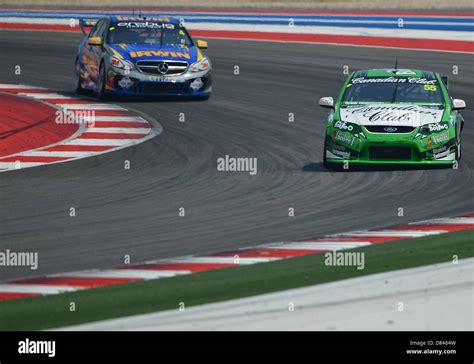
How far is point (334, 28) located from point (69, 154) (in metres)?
17.3

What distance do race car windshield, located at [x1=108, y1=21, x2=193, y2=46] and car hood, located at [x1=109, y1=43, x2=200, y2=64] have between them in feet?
0.84

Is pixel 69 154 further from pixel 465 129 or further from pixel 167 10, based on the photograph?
pixel 167 10

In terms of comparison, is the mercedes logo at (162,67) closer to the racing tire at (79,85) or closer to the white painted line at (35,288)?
the racing tire at (79,85)

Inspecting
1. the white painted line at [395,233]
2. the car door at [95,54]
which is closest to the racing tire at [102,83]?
the car door at [95,54]

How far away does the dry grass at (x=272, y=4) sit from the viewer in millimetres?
41684

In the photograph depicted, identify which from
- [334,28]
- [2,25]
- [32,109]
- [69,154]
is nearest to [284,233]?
[69,154]

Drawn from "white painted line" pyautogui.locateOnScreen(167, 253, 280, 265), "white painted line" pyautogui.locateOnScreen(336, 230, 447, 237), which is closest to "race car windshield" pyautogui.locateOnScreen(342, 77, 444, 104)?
"white painted line" pyautogui.locateOnScreen(336, 230, 447, 237)

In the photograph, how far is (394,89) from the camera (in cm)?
1741

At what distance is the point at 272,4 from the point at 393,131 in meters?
28.1

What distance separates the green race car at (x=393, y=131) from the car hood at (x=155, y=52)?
5782mm

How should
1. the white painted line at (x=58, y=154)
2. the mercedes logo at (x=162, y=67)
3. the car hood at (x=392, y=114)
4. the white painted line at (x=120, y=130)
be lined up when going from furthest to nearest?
1. the mercedes logo at (x=162, y=67)
2. the white painted line at (x=120, y=130)
3. the white painted line at (x=58, y=154)
4. the car hood at (x=392, y=114)

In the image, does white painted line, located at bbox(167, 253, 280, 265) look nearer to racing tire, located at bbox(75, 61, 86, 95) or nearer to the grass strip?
the grass strip

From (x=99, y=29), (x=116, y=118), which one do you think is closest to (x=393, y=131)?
(x=116, y=118)

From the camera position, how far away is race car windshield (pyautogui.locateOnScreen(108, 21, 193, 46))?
907 inches
